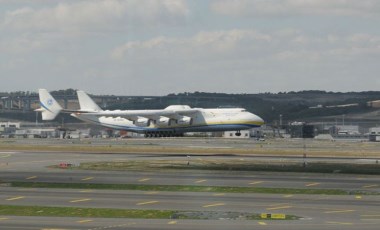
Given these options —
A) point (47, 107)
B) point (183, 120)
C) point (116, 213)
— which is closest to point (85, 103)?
point (47, 107)

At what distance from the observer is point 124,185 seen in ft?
183

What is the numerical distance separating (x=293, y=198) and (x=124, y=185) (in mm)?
13695

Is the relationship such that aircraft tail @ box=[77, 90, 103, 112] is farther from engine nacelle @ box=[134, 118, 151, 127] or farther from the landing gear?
the landing gear

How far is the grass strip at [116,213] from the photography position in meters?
39.4

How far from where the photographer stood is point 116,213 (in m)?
40.6

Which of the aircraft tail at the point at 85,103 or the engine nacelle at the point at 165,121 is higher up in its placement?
the aircraft tail at the point at 85,103

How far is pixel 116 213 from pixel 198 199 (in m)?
8.37

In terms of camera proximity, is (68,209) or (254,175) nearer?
(68,209)

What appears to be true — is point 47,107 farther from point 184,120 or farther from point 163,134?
point 184,120

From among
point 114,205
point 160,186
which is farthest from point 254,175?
point 114,205

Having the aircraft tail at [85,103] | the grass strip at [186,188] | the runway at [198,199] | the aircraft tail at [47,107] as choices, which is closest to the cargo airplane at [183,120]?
the aircraft tail at [47,107]

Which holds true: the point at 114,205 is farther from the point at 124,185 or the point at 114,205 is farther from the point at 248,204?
the point at 124,185

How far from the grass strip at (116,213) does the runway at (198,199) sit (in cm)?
120

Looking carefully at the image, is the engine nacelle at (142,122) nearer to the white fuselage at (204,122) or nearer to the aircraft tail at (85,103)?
the white fuselage at (204,122)
